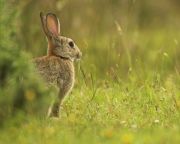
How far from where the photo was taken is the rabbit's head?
9.95m

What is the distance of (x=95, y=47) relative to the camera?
14.9m

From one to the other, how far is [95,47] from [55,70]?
5647mm

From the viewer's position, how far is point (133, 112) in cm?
896

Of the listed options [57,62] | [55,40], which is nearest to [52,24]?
[55,40]

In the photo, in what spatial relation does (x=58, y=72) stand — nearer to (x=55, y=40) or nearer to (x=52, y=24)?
(x=55, y=40)

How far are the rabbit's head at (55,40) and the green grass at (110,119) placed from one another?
0.53m

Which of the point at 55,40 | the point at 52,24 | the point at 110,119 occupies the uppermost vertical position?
the point at 52,24

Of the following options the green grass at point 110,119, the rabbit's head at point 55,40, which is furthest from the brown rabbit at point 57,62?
the green grass at point 110,119

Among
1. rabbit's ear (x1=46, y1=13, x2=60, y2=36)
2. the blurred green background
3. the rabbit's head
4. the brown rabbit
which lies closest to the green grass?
the blurred green background

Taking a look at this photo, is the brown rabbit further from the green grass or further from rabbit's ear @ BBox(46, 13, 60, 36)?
the green grass

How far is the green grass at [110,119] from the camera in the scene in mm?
7535

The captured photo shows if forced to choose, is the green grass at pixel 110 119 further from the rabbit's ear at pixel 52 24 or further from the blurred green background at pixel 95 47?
the rabbit's ear at pixel 52 24

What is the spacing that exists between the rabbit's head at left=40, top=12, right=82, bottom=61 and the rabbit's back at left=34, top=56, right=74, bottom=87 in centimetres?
18

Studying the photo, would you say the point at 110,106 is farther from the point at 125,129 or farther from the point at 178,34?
the point at 178,34
